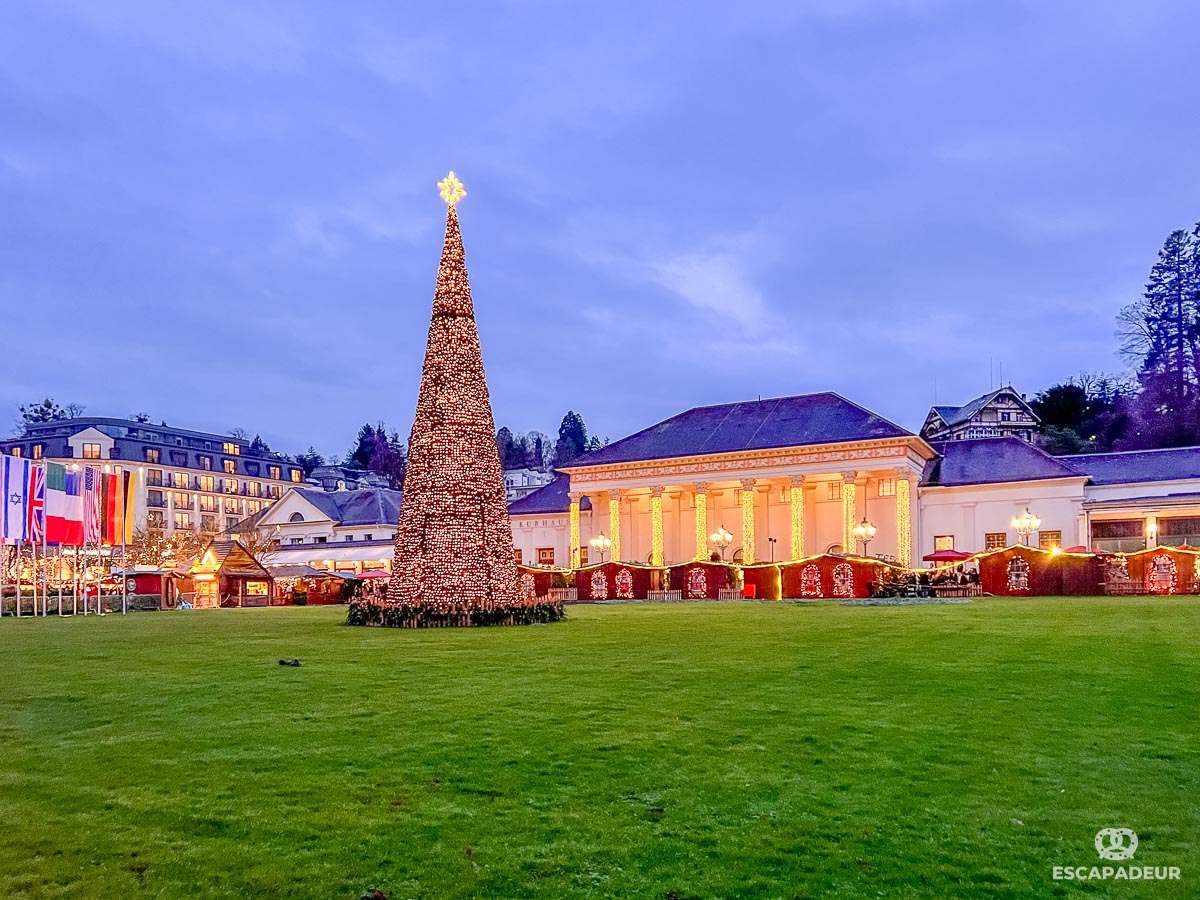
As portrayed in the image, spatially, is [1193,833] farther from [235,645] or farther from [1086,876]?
[235,645]

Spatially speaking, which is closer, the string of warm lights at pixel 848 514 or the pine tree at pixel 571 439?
the string of warm lights at pixel 848 514

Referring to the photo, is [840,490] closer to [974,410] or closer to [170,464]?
[974,410]

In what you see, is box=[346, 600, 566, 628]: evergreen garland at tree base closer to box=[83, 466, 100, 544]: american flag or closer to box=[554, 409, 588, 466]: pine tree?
box=[83, 466, 100, 544]: american flag

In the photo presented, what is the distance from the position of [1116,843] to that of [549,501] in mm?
65232

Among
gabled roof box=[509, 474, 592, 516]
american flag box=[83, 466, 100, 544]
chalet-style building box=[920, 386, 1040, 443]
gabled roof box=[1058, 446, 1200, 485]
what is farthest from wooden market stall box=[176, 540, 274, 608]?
chalet-style building box=[920, 386, 1040, 443]

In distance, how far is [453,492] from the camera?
885 inches

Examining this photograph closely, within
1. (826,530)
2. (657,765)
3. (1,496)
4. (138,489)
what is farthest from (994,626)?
(138,489)

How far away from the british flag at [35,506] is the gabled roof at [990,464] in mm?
48050

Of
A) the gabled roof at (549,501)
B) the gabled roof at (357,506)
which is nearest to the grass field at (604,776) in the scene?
the gabled roof at (549,501)

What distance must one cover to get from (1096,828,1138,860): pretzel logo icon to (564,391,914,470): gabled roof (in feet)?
165

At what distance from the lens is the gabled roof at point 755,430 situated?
56375 millimetres

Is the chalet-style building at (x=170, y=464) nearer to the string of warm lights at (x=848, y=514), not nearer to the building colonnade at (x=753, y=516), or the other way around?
the building colonnade at (x=753, y=516)

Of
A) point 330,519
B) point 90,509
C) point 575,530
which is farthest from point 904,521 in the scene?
point 330,519

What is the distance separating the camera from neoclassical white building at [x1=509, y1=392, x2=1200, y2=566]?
52.9m
